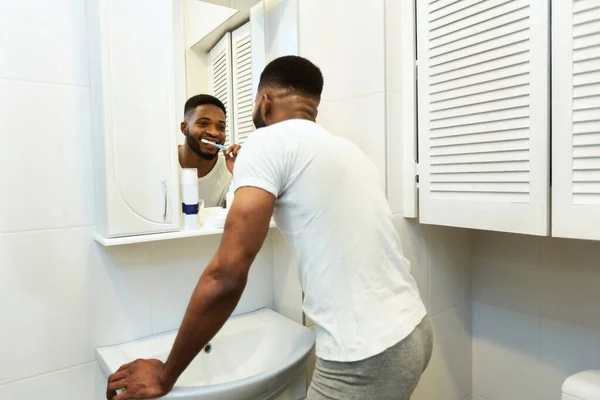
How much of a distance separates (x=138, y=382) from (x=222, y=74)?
94 centimetres

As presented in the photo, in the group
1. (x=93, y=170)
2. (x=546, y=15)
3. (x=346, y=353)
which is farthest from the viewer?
(x=93, y=170)

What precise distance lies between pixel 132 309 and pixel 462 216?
97cm

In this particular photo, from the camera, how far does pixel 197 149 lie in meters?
1.27

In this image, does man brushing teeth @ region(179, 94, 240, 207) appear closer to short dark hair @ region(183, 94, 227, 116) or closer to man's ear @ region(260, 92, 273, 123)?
short dark hair @ region(183, 94, 227, 116)

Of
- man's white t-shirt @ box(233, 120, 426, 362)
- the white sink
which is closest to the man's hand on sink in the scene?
the white sink

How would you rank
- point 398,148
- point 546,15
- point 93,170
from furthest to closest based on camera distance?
point 398,148
point 93,170
point 546,15

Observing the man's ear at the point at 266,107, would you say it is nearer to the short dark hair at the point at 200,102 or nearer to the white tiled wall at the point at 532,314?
the short dark hair at the point at 200,102

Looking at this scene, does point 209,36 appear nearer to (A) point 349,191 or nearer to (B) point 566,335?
(A) point 349,191

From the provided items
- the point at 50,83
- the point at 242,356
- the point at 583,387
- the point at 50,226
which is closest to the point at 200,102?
the point at 50,83

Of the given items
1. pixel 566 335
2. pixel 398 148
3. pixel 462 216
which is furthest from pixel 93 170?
pixel 566 335

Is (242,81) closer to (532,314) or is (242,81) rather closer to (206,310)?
(206,310)

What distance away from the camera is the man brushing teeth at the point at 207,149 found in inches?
48.5

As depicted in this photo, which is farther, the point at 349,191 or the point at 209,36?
the point at 209,36

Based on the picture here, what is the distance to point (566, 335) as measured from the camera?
131 cm
